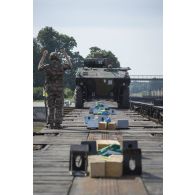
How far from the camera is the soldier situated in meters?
9.08

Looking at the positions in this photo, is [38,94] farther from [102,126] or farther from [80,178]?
[80,178]

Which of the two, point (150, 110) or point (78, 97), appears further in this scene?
point (78, 97)

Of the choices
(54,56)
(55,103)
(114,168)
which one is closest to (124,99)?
(55,103)

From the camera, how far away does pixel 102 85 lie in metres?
18.5

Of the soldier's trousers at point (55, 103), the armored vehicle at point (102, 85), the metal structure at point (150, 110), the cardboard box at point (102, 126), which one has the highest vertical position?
the armored vehicle at point (102, 85)

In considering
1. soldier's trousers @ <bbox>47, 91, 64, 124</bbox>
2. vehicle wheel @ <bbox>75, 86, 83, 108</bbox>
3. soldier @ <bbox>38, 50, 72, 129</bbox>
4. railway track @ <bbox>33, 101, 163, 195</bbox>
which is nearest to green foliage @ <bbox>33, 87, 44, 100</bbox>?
soldier @ <bbox>38, 50, 72, 129</bbox>

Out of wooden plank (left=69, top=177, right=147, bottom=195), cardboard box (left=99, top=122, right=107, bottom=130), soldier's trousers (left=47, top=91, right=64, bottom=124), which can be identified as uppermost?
soldier's trousers (left=47, top=91, right=64, bottom=124)

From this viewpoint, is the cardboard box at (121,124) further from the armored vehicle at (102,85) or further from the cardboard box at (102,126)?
the armored vehicle at (102,85)

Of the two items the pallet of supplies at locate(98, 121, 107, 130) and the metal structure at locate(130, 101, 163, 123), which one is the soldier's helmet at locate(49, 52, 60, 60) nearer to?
the pallet of supplies at locate(98, 121, 107, 130)

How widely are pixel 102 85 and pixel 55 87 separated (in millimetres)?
9183

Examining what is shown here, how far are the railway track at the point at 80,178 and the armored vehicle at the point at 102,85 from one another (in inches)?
356

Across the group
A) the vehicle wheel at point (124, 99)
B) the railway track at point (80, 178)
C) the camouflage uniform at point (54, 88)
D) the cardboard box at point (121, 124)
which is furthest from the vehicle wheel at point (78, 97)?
the railway track at point (80, 178)

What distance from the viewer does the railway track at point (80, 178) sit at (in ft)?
14.1
